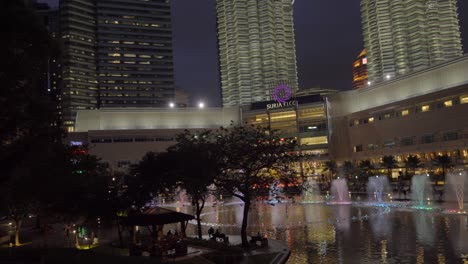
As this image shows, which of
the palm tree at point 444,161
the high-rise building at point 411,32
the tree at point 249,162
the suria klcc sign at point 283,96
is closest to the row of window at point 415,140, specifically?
the palm tree at point 444,161

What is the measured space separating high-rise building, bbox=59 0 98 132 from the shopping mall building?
88554 millimetres

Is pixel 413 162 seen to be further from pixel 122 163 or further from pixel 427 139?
pixel 122 163

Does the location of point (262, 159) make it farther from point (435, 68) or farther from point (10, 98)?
point (435, 68)

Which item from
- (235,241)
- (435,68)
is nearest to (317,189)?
(435,68)

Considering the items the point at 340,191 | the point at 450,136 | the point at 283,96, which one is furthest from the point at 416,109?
the point at 283,96

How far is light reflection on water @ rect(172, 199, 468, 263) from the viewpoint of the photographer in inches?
850

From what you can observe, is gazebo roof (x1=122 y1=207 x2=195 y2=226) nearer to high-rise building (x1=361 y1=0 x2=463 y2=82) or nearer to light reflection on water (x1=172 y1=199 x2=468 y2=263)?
light reflection on water (x1=172 y1=199 x2=468 y2=263)

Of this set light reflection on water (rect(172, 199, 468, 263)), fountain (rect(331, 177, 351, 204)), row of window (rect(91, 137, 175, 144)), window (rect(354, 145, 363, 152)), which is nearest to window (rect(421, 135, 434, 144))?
window (rect(354, 145, 363, 152))

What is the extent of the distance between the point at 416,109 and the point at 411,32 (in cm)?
8477

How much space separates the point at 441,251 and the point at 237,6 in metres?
164

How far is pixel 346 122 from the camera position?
364 ft

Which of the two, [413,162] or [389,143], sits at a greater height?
[389,143]

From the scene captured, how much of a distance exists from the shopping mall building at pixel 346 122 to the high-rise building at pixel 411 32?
55020 millimetres

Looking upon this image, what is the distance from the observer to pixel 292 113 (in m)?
120
